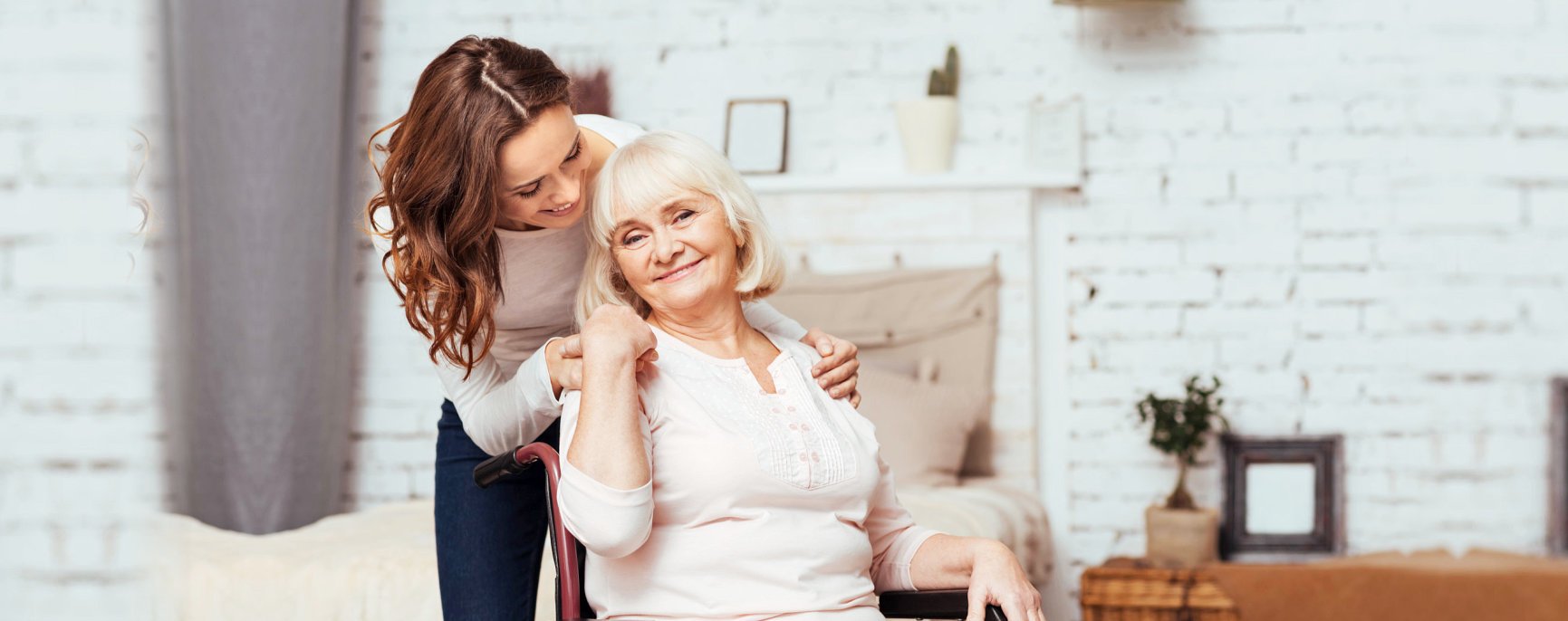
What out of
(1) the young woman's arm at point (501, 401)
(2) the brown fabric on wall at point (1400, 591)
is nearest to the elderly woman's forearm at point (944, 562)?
(1) the young woman's arm at point (501, 401)

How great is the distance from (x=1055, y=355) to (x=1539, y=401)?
4.21 ft

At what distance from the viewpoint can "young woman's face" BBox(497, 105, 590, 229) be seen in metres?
1.55

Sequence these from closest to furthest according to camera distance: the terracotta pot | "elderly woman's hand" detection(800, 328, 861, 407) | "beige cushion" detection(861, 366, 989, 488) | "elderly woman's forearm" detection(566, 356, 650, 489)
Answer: "elderly woman's forearm" detection(566, 356, 650, 489)
"elderly woman's hand" detection(800, 328, 861, 407)
"beige cushion" detection(861, 366, 989, 488)
the terracotta pot

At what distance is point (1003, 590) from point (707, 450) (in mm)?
383

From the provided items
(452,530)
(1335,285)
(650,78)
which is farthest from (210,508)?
(1335,285)

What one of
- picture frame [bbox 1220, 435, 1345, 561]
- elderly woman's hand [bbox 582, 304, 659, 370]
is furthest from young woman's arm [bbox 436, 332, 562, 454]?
picture frame [bbox 1220, 435, 1345, 561]

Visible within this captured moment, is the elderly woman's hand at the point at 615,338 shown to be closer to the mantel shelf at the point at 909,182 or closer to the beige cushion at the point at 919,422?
the beige cushion at the point at 919,422

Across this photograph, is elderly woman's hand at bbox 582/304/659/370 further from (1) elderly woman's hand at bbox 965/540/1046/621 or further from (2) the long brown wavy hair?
(1) elderly woman's hand at bbox 965/540/1046/621

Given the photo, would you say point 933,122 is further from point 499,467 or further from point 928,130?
point 499,467

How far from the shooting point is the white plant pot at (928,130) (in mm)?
3541

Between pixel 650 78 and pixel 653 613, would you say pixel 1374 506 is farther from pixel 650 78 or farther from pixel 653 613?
pixel 653 613

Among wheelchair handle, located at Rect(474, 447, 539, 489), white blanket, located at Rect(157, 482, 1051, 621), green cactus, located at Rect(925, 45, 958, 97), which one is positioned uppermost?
green cactus, located at Rect(925, 45, 958, 97)

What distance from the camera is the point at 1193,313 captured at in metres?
3.63

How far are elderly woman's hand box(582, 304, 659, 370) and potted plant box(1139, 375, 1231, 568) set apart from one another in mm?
2234
